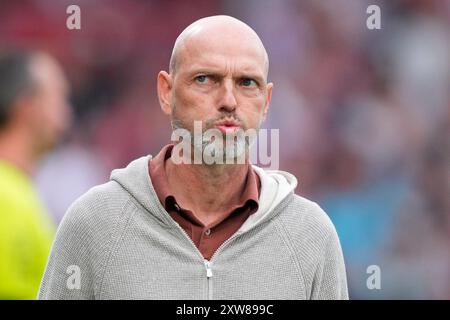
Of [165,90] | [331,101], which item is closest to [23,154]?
[165,90]

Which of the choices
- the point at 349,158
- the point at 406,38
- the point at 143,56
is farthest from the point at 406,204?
the point at 143,56

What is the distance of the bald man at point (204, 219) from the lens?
118 inches

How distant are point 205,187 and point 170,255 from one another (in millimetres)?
240

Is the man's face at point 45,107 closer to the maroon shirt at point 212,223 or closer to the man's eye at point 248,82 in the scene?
the maroon shirt at point 212,223

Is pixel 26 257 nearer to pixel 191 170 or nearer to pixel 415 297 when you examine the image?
pixel 191 170

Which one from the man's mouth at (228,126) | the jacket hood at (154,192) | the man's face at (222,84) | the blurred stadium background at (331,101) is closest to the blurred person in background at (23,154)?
the jacket hood at (154,192)

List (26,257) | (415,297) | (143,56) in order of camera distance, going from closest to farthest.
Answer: (26,257), (415,297), (143,56)

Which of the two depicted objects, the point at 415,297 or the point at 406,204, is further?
the point at 406,204

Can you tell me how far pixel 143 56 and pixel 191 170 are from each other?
5117 millimetres

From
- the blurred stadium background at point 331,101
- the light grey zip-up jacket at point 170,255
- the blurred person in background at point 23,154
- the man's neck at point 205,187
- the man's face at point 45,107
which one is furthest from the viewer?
the blurred stadium background at point 331,101

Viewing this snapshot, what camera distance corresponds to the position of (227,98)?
9.89 ft

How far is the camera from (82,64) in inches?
318

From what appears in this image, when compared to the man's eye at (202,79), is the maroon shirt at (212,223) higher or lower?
lower

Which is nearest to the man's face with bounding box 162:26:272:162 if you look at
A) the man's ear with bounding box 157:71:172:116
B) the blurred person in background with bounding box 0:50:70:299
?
the man's ear with bounding box 157:71:172:116
